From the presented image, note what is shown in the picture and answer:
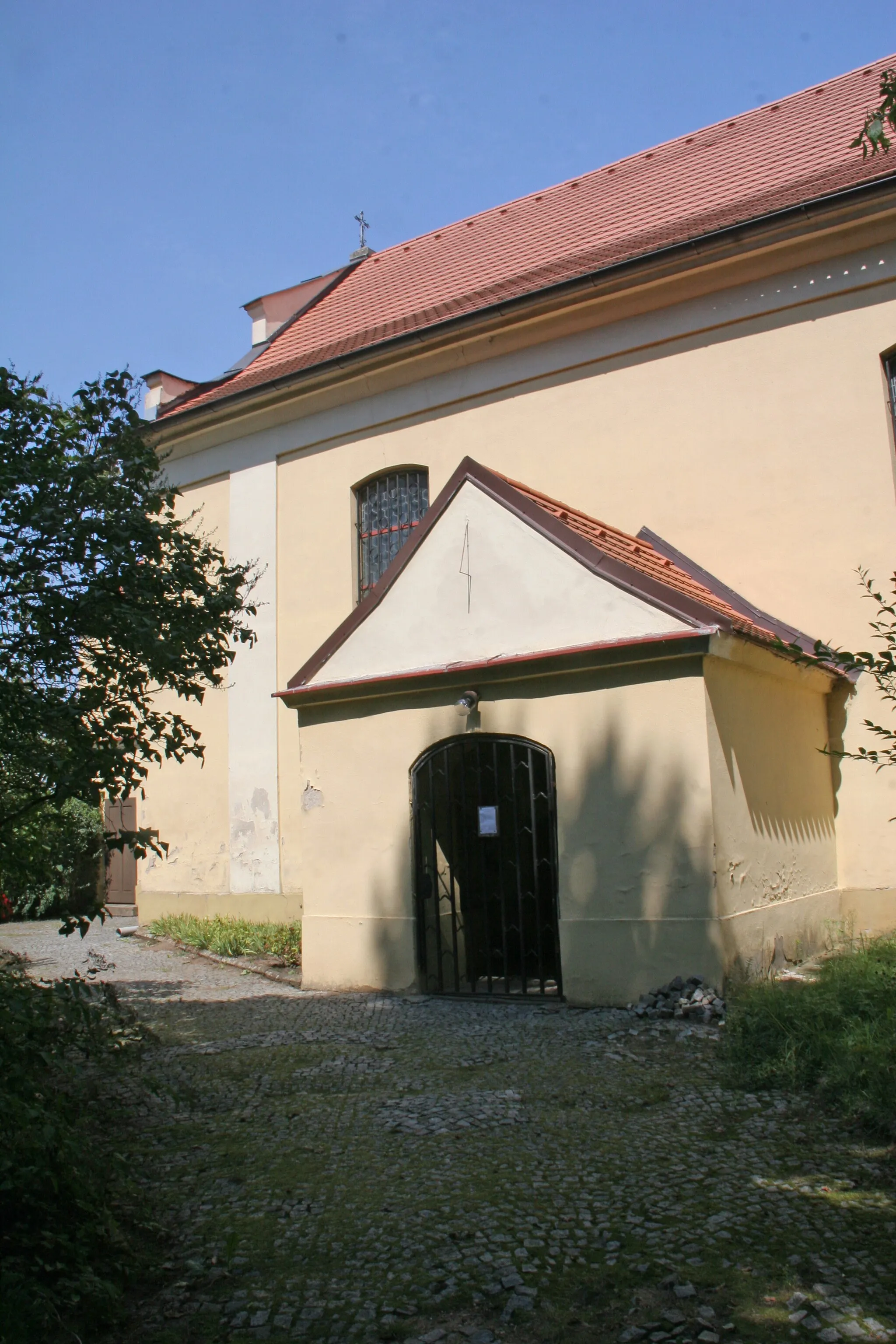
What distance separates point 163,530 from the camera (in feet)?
15.5

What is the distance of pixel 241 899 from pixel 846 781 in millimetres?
7451

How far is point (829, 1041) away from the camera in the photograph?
18.2ft

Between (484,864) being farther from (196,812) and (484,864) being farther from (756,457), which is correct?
(196,812)

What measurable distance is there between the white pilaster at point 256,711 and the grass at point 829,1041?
7.60 metres

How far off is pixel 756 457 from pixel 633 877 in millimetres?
4980

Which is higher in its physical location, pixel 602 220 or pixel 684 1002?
pixel 602 220

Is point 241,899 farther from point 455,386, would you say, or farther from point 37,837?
point 37,837

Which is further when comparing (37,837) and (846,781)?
(846,781)

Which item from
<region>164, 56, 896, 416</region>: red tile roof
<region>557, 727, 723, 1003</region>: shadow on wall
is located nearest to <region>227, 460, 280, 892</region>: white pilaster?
<region>164, 56, 896, 416</region>: red tile roof

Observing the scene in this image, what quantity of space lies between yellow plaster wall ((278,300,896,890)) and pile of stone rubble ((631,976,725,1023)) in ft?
10.6

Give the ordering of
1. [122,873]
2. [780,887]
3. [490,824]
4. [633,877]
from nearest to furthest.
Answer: [633,877], [490,824], [780,887], [122,873]

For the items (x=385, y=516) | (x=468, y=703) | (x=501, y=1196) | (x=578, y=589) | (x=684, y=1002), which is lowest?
(x=501, y=1196)

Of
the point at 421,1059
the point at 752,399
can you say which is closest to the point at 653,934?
the point at 421,1059

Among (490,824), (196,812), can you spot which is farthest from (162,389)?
(490,824)
